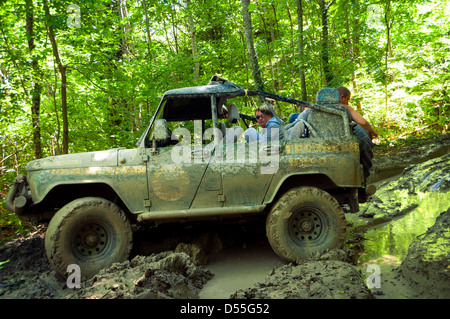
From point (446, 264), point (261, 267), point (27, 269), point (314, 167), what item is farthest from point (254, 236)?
point (27, 269)

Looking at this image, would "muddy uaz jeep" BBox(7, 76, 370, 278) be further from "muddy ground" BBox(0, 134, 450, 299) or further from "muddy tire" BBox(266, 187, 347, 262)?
"muddy ground" BBox(0, 134, 450, 299)

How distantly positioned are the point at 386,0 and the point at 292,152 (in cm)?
362

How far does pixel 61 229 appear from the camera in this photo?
344 cm

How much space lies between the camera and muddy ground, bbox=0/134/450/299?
8.96 ft

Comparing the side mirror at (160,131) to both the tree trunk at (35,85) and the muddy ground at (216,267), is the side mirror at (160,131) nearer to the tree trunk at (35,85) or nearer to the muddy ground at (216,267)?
the muddy ground at (216,267)

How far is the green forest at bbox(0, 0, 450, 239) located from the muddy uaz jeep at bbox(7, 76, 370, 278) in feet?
8.53

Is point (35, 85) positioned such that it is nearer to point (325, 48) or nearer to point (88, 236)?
point (88, 236)

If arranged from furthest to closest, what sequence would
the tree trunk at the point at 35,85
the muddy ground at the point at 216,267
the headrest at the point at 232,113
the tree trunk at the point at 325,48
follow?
the tree trunk at the point at 325,48 → the tree trunk at the point at 35,85 → the headrest at the point at 232,113 → the muddy ground at the point at 216,267

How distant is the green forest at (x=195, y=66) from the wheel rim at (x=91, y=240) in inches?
101

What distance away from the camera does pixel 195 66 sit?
1075 centimetres

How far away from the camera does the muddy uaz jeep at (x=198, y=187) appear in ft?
11.7

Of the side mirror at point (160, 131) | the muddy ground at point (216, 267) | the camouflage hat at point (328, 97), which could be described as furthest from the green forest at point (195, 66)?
the camouflage hat at point (328, 97)
